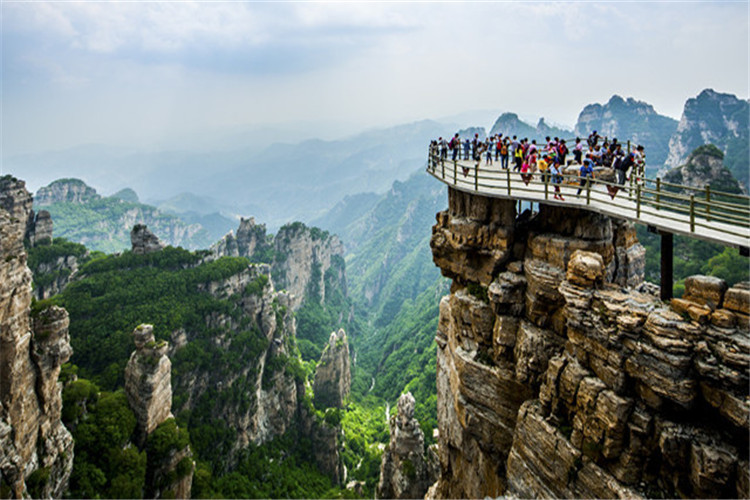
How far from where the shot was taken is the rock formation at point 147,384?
34.2 metres

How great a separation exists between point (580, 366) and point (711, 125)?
604ft

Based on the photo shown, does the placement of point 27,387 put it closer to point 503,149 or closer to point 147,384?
point 147,384

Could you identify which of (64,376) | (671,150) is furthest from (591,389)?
(671,150)

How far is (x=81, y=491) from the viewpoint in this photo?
26.9 meters

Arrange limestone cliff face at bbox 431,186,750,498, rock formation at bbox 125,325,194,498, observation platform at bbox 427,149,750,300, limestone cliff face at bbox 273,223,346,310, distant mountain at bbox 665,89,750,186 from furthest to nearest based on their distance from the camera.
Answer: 1. distant mountain at bbox 665,89,750,186
2. limestone cliff face at bbox 273,223,346,310
3. rock formation at bbox 125,325,194,498
4. observation platform at bbox 427,149,750,300
5. limestone cliff face at bbox 431,186,750,498

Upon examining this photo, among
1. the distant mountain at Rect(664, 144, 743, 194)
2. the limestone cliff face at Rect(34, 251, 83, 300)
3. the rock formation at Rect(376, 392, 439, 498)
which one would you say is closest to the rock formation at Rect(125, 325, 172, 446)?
the rock formation at Rect(376, 392, 439, 498)

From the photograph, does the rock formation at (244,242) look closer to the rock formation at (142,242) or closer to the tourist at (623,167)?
the rock formation at (142,242)

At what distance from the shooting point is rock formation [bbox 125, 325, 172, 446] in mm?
34156

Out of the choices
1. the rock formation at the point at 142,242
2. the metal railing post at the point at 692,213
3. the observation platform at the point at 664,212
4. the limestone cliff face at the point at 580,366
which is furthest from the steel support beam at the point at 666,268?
the rock formation at the point at 142,242

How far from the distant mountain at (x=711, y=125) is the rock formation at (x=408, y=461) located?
5717 inches

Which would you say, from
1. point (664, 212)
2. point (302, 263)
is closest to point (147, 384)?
point (664, 212)

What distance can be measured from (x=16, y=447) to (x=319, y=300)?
12803 cm

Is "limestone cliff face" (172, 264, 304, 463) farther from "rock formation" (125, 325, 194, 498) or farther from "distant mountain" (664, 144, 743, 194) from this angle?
"distant mountain" (664, 144, 743, 194)

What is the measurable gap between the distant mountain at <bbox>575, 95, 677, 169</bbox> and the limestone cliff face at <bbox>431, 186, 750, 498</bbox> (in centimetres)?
18761
